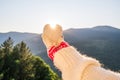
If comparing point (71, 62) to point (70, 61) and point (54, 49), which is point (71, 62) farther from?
point (54, 49)

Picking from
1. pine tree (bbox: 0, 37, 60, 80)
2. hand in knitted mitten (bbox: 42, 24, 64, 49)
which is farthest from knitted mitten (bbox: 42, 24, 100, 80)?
pine tree (bbox: 0, 37, 60, 80)

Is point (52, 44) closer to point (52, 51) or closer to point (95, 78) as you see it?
point (52, 51)

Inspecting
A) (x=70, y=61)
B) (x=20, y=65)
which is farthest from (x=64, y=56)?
(x=20, y=65)

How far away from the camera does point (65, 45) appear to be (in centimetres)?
155

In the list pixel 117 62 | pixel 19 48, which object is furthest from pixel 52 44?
pixel 117 62

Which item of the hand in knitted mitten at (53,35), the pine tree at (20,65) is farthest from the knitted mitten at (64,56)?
the pine tree at (20,65)

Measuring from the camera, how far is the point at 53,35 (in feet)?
4.85

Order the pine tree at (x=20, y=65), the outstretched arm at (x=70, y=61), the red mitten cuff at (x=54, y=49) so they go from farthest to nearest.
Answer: the pine tree at (x=20, y=65) → the red mitten cuff at (x=54, y=49) → the outstretched arm at (x=70, y=61)

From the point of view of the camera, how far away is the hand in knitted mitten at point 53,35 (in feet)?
4.84

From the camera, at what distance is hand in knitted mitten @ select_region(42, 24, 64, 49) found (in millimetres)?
1475

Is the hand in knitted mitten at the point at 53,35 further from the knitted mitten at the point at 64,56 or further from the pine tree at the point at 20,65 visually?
the pine tree at the point at 20,65

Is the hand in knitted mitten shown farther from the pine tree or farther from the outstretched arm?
the pine tree

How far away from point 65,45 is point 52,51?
2.5 inches

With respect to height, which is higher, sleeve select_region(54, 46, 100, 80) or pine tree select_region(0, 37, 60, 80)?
sleeve select_region(54, 46, 100, 80)
